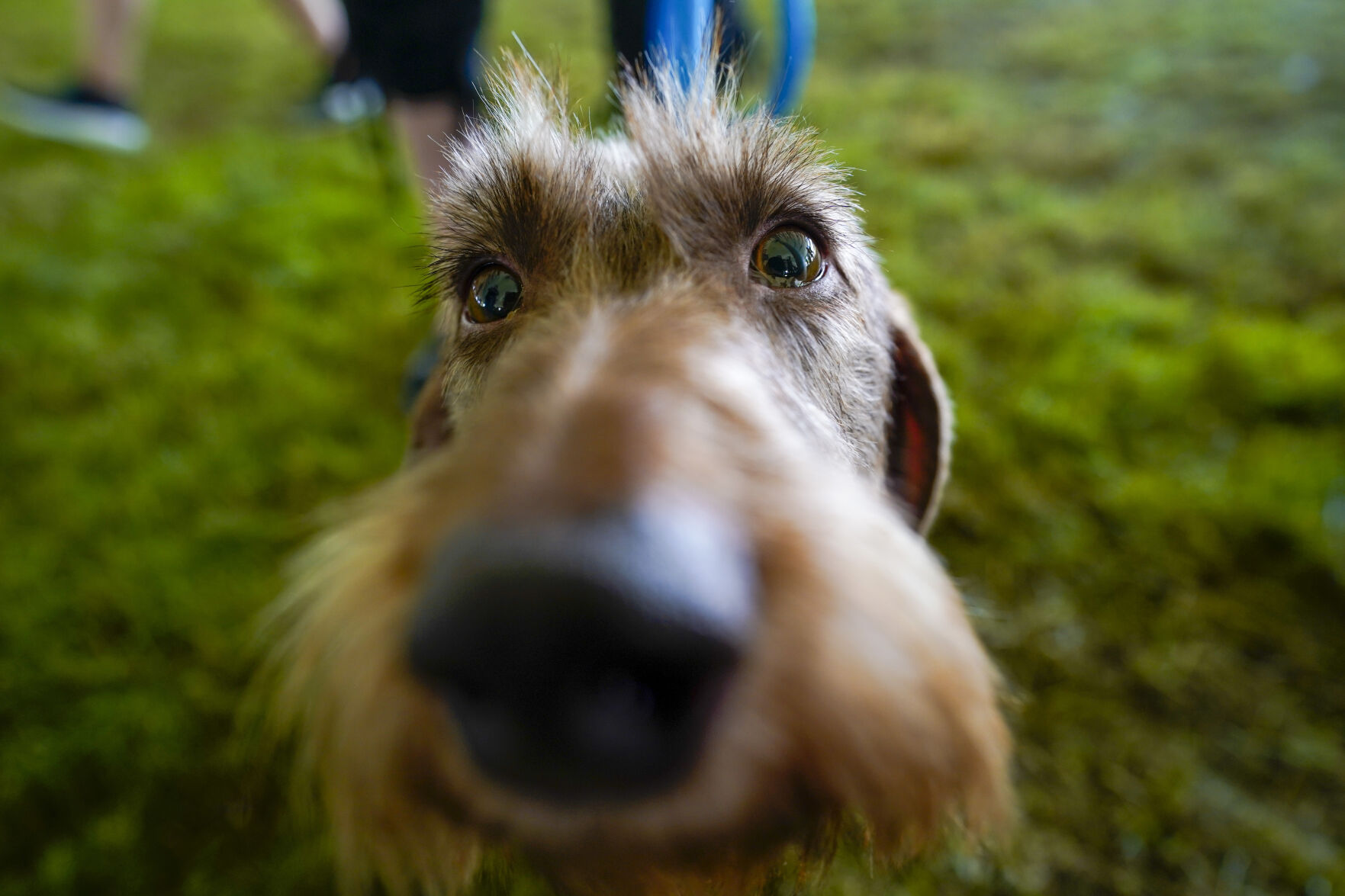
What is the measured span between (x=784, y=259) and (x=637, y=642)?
4.30 feet

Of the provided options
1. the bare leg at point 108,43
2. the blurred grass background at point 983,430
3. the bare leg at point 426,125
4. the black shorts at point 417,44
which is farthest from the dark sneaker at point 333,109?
the black shorts at point 417,44

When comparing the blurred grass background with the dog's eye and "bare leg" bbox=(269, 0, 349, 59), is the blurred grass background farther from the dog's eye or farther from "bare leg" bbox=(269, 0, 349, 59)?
"bare leg" bbox=(269, 0, 349, 59)

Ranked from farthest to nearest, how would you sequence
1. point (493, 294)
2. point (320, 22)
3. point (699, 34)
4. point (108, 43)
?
point (108, 43) → point (320, 22) → point (699, 34) → point (493, 294)

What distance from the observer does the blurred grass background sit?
2910 mm

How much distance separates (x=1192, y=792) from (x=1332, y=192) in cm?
523

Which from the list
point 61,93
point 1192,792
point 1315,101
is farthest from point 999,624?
point 61,93

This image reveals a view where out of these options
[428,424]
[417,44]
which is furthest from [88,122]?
[428,424]

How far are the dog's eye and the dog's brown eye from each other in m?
0.64

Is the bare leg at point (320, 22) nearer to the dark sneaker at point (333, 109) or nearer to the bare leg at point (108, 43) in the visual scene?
the dark sneaker at point (333, 109)

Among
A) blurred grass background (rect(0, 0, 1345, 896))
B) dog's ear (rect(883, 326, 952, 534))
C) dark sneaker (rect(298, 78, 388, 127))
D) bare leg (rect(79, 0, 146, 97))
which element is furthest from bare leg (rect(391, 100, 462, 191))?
bare leg (rect(79, 0, 146, 97))

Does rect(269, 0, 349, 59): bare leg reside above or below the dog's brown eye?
above

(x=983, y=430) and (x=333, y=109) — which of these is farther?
(x=333, y=109)

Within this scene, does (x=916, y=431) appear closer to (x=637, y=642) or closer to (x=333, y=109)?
(x=637, y=642)

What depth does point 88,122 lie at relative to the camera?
7.07m
